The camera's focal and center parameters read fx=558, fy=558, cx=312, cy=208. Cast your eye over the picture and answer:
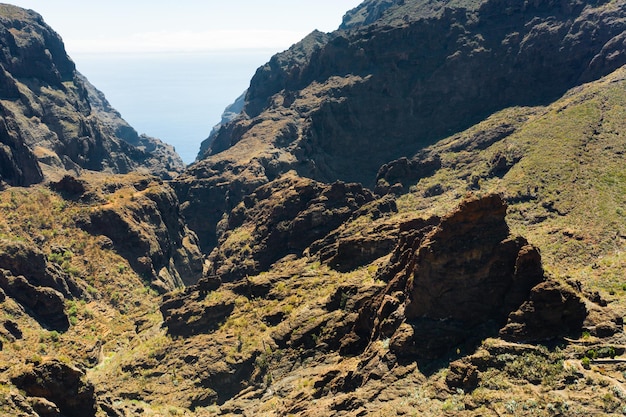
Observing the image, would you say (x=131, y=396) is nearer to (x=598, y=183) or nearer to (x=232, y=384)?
(x=232, y=384)

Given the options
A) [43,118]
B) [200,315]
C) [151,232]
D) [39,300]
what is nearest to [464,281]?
[200,315]

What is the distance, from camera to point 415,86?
124m

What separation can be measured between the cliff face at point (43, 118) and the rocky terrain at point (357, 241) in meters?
0.77

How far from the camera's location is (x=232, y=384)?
156 feet

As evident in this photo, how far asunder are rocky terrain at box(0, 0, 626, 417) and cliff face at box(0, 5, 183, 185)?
2.52 feet

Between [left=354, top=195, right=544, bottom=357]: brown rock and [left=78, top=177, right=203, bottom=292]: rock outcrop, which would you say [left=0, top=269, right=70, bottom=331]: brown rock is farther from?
[left=354, top=195, right=544, bottom=357]: brown rock

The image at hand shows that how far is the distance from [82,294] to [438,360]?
176 feet

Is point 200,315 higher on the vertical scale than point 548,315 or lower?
higher

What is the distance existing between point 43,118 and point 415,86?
89569 millimetres

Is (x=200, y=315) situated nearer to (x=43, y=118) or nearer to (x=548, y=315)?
(x=548, y=315)

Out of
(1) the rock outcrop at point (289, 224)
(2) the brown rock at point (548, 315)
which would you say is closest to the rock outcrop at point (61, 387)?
(2) the brown rock at point (548, 315)

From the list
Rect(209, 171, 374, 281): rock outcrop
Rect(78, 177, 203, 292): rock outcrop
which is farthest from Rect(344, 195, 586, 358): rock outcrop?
Rect(78, 177, 203, 292): rock outcrop

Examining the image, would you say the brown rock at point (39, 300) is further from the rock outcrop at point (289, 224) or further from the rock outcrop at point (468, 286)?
the rock outcrop at point (468, 286)

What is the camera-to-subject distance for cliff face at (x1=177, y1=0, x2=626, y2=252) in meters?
109
